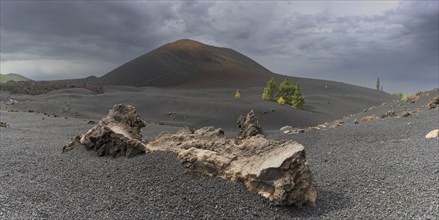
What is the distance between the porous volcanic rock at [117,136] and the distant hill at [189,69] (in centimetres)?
5460

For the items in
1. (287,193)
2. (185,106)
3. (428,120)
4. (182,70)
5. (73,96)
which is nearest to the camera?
(287,193)

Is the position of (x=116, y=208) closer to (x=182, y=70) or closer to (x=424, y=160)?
(x=424, y=160)

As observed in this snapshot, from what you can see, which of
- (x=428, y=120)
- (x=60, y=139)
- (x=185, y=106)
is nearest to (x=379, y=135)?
(x=428, y=120)

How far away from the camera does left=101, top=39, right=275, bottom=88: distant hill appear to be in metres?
73.6

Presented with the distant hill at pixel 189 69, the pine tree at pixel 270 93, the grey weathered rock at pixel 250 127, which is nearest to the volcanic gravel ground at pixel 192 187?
the grey weathered rock at pixel 250 127

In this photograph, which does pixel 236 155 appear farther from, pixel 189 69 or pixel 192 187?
pixel 189 69

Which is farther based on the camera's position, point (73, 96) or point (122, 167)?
point (73, 96)

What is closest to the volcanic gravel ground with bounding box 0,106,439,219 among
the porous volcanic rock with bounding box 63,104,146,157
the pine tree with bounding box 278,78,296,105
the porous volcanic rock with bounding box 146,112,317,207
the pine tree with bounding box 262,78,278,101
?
the porous volcanic rock with bounding box 146,112,317,207

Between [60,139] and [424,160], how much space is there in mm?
13227

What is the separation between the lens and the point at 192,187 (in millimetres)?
7891

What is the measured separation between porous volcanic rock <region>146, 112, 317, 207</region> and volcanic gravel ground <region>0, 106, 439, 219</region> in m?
0.20

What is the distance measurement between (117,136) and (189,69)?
6938cm

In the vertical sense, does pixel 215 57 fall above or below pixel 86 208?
above

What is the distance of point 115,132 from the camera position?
11.2m
